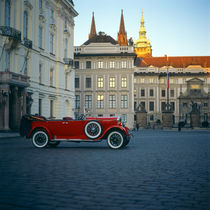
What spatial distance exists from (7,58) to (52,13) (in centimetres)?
1274

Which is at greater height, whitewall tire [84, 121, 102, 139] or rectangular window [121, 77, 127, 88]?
rectangular window [121, 77, 127, 88]

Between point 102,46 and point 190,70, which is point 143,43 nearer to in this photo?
point 190,70

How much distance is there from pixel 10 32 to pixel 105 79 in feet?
133

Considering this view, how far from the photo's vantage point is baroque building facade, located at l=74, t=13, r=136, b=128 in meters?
67.2

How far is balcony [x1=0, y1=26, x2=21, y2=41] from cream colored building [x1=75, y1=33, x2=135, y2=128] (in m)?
38.0

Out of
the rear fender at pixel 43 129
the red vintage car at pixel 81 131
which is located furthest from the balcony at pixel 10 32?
the rear fender at pixel 43 129

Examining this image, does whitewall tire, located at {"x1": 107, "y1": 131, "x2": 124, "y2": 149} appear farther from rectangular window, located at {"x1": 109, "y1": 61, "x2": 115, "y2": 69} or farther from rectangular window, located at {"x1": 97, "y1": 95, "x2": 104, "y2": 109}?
rectangular window, located at {"x1": 109, "y1": 61, "x2": 115, "y2": 69}

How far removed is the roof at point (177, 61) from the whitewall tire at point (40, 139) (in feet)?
281

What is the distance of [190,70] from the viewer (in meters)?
92.9

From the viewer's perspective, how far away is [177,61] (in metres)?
100

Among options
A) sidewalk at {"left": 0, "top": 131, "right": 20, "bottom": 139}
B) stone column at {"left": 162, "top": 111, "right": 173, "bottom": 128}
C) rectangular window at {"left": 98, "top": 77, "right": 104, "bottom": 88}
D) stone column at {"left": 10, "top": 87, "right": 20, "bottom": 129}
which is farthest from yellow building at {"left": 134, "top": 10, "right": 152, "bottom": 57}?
sidewalk at {"left": 0, "top": 131, "right": 20, "bottom": 139}

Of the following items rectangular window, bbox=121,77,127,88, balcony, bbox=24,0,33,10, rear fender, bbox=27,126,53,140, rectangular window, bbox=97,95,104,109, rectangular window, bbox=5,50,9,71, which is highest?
balcony, bbox=24,0,33,10

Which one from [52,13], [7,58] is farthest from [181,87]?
[7,58]

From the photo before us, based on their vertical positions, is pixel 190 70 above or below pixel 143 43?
below
